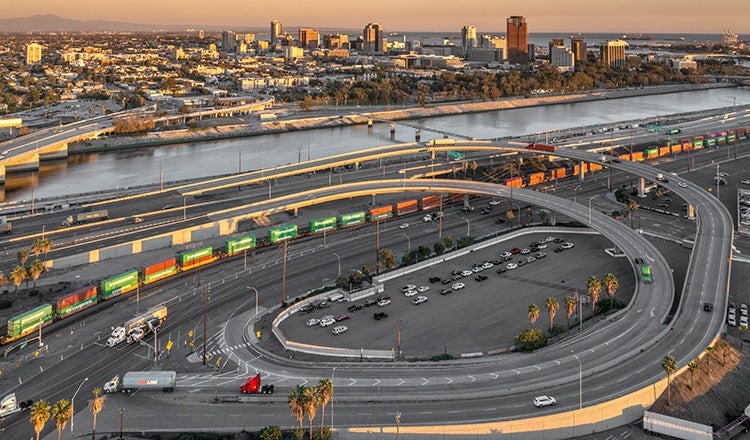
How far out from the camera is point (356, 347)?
13.6 metres

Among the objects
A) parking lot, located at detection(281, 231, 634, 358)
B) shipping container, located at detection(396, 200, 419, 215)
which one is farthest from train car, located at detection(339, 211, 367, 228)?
parking lot, located at detection(281, 231, 634, 358)

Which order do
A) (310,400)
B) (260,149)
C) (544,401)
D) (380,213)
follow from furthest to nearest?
(260,149)
(380,213)
(544,401)
(310,400)

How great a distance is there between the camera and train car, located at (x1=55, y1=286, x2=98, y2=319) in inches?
586

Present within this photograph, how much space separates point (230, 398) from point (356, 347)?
330cm

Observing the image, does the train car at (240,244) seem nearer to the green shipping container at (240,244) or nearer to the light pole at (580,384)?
the green shipping container at (240,244)

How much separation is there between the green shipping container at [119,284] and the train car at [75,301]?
0.26 m

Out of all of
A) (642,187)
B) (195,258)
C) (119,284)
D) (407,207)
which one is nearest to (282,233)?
Result: (195,258)

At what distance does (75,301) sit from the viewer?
15227mm

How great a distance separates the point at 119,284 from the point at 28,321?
267cm

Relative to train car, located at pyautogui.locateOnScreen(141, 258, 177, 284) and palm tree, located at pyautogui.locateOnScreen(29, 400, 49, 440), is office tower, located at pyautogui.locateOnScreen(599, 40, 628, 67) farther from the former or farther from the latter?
palm tree, located at pyautogui.locateOnScreen(29, 400, 49, 440)

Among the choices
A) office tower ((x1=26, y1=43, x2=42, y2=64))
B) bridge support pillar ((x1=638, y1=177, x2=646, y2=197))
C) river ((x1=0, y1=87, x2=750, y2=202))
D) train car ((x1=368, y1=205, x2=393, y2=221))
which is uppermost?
office tower ((x1=26, y1=43, x2=42, y2=64))

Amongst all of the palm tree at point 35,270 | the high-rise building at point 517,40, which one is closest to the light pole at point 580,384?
the palm tree at point 35,270

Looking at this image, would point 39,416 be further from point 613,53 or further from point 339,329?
point 613,53

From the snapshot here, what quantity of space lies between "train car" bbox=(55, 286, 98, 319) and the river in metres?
14.6
